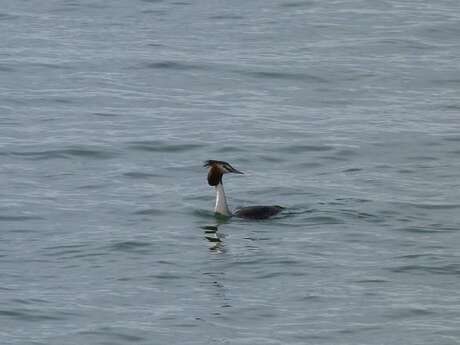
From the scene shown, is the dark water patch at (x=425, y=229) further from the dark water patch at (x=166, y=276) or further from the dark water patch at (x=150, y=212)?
the dark water patch at (x=166, y=276)

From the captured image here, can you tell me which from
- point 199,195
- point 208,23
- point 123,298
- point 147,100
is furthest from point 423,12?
point 123,298

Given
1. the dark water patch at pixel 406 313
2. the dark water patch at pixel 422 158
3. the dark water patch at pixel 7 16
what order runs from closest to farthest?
the dark water patch at pixel 406 313 < the dark water patch at pixel 422 158 < the dark water patch at pixel 7 16

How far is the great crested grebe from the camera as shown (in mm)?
20906

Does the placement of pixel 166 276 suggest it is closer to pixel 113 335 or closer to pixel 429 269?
pixel 113 335

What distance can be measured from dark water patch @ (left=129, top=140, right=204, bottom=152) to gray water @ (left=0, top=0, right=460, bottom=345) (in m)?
0.06

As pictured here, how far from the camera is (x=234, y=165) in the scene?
24.3m

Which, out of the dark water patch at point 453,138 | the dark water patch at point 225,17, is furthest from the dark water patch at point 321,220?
the dark water patch at point 225,17

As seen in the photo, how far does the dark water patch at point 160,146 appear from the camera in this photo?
25312mm

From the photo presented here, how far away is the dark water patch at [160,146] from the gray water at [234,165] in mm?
60

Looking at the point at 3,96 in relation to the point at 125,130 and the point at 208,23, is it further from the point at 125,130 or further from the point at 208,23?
the point at 208,23

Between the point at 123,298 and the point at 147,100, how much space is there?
1177 centimetres

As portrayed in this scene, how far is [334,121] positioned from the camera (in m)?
27.0

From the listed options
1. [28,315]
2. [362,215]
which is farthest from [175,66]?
[28,315]

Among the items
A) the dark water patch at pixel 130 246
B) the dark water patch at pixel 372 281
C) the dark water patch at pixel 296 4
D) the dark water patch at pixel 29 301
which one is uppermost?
the dark water patch at pixel 296 4
